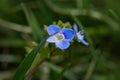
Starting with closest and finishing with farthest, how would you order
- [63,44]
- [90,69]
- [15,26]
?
[63,44] → [90,69] → [15,26]

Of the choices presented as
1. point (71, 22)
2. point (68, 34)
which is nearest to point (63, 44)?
point (68, 34)

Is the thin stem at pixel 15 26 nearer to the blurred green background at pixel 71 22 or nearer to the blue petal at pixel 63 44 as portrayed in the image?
the blurred green background at pixel 71 22

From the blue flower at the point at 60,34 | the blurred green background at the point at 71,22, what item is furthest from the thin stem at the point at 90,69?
the blue flower at the point at 60,34

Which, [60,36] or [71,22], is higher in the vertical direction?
[60,36]

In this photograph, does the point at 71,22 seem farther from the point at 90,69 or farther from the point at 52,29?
the point at 52,29

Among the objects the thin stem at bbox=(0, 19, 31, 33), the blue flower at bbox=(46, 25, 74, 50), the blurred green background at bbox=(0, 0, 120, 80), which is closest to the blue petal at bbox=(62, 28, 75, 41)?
the blue flower at bbox=(46, 25, 74, 50)

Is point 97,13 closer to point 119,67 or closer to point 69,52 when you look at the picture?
point 119,67
